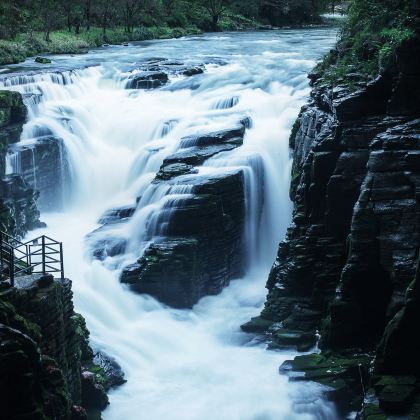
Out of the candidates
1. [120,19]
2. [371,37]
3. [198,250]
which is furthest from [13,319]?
[120,19]

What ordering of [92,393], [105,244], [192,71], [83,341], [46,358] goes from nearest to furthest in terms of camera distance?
[46,358] < [92,393] < [83,341] < [105,244] < [192,71]

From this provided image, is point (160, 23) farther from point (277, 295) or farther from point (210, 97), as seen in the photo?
point (277, 295)

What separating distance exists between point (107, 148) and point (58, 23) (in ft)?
106

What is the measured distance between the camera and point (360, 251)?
1920 centimetres

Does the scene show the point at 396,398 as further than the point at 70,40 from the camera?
No

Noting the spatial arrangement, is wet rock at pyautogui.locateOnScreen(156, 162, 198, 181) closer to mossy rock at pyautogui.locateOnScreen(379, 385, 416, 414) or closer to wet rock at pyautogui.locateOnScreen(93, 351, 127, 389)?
wet rock at pyautogui.locateOnScreen(93, 351, 127, 389)

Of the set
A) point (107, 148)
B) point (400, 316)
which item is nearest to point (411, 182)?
point (400, 316)

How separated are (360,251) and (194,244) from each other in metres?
7.28

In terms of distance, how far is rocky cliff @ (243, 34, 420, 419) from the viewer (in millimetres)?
16469

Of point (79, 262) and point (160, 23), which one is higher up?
point (160, 23)

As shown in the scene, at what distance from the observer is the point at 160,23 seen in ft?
255

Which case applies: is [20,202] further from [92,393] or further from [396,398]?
[396,398]

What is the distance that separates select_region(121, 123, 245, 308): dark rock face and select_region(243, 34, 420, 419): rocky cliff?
276cm

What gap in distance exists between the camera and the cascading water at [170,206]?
1917 cm
